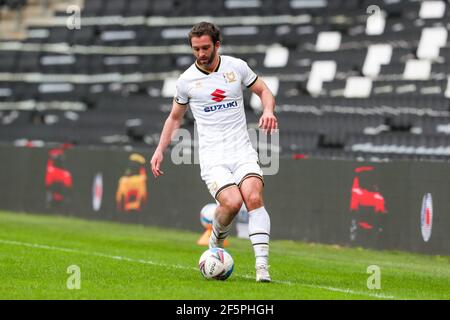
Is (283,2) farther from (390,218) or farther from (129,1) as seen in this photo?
(390,218)

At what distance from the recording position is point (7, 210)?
83.6 ft

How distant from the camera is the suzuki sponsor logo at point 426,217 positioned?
16734mm

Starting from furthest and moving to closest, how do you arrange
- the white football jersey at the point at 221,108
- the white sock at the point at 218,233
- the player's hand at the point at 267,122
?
the white sock at the point at 218,233
the white football jersey at the point at 221,108
the player's hand at the point at 267,122

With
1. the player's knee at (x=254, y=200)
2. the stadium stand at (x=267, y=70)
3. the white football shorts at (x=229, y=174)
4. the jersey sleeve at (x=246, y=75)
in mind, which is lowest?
the player's knee at (x=254, y=200)

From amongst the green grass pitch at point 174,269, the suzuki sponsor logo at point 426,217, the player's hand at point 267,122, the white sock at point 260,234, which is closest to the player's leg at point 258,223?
the white sock at point 260,234

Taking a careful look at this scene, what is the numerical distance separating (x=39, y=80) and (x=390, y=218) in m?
15.2

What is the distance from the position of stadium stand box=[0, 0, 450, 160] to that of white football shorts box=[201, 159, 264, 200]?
7.30m

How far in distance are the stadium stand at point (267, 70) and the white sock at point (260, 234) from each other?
24.5 ft

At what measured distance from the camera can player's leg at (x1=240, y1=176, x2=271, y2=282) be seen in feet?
37.4

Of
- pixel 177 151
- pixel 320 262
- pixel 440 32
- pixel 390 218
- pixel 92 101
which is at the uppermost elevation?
pixel 92 101

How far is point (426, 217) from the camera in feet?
55.1

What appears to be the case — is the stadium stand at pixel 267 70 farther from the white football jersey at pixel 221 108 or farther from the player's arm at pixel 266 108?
the white football jersey at pixel 221 108

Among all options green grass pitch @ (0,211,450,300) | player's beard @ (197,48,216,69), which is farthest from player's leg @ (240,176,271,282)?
player's beard @ (197,48,216,69)

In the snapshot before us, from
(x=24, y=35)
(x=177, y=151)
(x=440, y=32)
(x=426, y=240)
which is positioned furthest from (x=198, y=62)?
(x=24, y=35)
